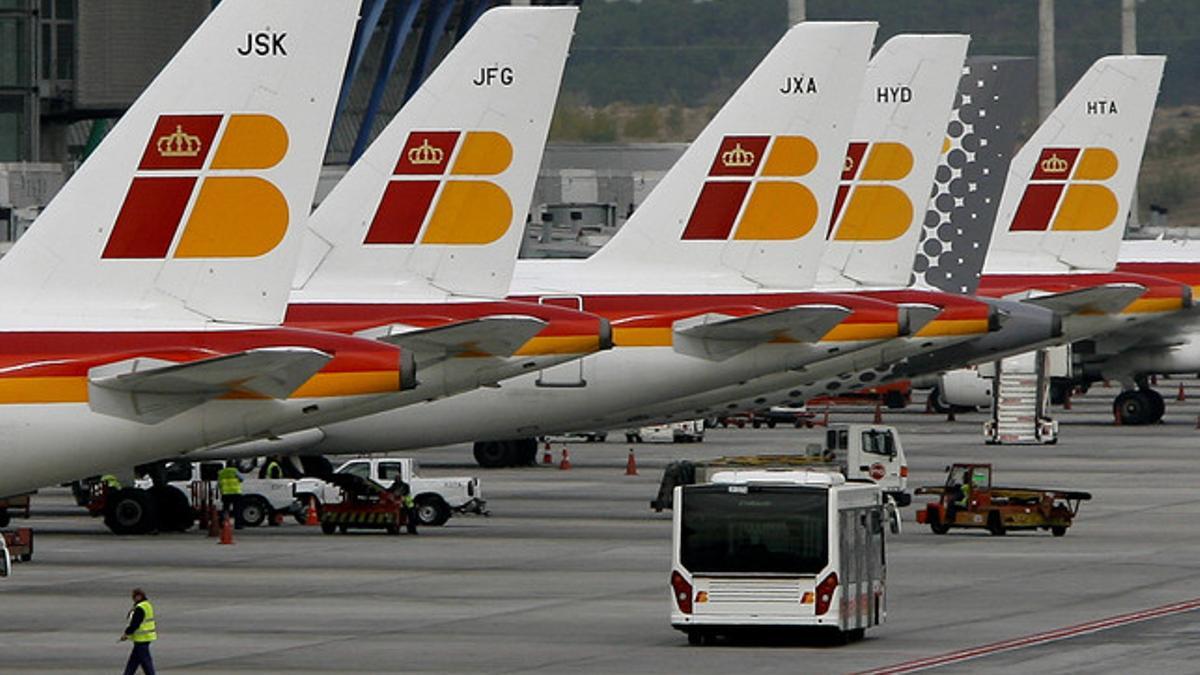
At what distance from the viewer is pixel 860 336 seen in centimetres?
6053

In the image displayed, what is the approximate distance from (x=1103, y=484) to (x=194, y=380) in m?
41.8

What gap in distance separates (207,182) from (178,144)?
0.66 meters

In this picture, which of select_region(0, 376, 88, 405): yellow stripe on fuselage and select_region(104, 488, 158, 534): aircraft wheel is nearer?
select_region(0, 376, 88, 405): yellow stripe on fuselage

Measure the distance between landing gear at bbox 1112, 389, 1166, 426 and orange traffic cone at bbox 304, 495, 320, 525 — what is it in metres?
49.5

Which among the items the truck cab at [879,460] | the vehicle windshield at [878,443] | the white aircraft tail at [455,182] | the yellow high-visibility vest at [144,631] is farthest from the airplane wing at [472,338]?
the vehicle windshield at [878,443]

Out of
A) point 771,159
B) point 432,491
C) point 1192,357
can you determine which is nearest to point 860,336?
point 771,159

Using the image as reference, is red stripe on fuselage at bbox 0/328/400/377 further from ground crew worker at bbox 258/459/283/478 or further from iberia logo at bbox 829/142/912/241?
iberia logo at bbox 829/142/912/241

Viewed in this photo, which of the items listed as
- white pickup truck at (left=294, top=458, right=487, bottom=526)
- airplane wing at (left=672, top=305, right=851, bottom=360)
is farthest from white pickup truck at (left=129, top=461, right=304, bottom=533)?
airplane wing at (left=672, top=305, right=851, bottom=360)

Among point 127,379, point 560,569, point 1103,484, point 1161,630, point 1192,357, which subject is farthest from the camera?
point 1192,357

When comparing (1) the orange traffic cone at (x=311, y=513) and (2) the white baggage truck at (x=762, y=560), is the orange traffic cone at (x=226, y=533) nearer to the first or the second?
(1) the orange traffic cone at (x=311, y=513)

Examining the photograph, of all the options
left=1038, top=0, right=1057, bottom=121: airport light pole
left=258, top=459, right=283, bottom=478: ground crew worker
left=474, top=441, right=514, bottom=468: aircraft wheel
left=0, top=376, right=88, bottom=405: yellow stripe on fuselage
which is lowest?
left=258, top=459, right=283, bottom=478: ground crew worker

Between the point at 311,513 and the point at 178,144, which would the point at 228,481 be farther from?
the point at 178,144

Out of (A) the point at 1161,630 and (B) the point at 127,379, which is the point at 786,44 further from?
(B) the point at 127,379

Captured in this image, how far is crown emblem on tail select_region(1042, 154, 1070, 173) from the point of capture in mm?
84750
